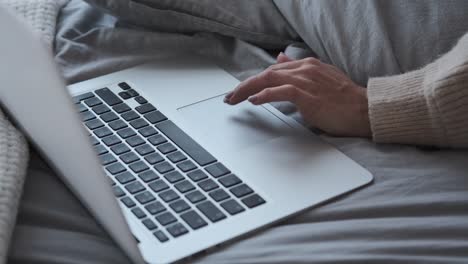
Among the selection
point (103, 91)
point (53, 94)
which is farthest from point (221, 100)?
point (53, 94)

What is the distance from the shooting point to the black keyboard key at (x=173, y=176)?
2.66 feet

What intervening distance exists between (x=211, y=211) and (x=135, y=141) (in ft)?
0.55

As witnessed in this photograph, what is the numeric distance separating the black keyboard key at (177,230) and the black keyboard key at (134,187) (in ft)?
0.24

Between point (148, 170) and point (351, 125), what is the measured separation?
0.24 m

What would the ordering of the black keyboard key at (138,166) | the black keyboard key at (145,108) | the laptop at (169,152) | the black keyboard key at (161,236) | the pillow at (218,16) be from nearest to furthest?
the laptop at (169,152), the black keyboard key at (161,236), the black keyboard key at (138,166), the black keyboard key at (145,108), the pillow at (218,16)

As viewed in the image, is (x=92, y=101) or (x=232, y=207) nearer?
(x=232, y=207)

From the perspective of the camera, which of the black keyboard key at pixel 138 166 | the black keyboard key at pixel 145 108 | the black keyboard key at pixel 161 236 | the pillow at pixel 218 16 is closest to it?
the black keyboard key at pixel 161 236

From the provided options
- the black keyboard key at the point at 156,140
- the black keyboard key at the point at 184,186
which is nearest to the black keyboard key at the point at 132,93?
the black keyboard key at the point at 156,140

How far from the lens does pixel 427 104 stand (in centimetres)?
85

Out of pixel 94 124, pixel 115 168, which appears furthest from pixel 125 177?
pixel 94 124

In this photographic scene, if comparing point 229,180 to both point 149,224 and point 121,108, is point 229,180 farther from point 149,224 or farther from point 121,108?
point 121,108

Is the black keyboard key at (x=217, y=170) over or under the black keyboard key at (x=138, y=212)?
over

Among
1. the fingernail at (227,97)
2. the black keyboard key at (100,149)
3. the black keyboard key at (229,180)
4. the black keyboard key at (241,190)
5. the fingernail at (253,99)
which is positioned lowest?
the black keyboard key at (100,149)

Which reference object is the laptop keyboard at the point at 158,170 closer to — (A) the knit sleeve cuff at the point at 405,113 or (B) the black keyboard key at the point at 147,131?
(B) the black keyboard key at the point at 147,131
